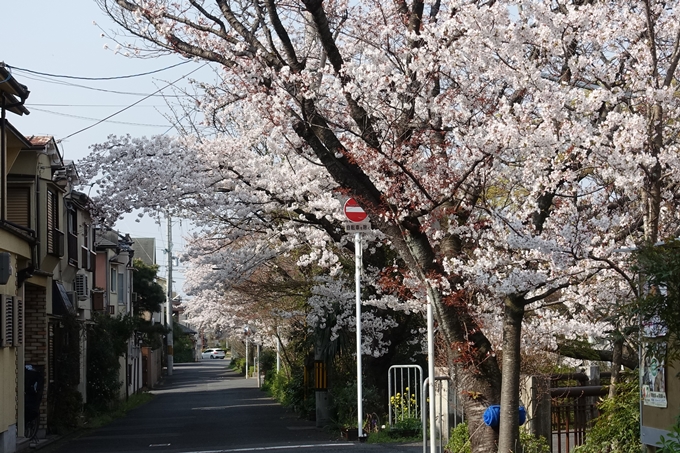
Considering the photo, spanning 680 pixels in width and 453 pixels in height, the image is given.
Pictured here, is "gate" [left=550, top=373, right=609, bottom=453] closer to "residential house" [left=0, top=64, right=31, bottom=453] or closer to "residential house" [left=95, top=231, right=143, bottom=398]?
"residential house" [left=0, top=64, right=31, bottom=453]

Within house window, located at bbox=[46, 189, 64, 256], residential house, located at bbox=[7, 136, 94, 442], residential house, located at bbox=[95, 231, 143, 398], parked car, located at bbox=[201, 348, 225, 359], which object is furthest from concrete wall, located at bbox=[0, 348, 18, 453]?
parked car, located at bbox=[201, 348, 225, 359]

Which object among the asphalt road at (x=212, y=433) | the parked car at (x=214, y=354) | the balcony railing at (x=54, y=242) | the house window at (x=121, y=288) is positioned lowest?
the parked car at (x=214, y=354)

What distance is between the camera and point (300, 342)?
83.4ft

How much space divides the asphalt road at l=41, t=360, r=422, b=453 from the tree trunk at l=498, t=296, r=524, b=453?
4.46 m

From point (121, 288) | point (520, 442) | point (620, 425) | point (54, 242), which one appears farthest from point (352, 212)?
point (121, 288)

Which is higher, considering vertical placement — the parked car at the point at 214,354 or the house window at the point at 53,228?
the house window at the point at 53,228

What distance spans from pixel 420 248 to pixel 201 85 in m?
7.44

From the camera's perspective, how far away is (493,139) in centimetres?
813

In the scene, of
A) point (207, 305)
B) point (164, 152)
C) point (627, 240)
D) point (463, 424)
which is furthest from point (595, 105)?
point (207, 305)

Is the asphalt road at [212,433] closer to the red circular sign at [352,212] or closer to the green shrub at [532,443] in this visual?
the green shrub at [532,443]

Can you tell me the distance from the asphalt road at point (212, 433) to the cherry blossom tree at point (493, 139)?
4602mm

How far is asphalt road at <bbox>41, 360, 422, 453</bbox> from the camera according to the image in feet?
50.2

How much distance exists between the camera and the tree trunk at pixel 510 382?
8.83 meters

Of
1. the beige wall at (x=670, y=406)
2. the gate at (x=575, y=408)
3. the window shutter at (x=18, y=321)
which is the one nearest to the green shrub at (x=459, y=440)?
the gate at (x=575, y=408)
